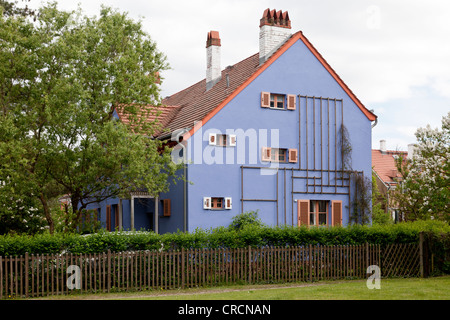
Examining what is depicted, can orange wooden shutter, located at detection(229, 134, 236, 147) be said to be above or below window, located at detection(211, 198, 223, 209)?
above

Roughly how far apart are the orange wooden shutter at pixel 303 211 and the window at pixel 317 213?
448 mm

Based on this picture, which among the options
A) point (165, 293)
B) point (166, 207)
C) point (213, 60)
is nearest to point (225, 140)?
point (166, 207)

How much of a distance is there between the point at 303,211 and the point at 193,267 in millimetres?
10678

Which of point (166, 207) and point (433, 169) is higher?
point (433, 169)

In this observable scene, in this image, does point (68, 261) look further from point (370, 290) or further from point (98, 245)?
point (370, 290)

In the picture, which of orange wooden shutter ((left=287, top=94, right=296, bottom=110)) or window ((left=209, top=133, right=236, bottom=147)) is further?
Result: orange wooden shutter ((left=287, top=94, right=296, bottom=110))

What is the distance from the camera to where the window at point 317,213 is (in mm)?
29297

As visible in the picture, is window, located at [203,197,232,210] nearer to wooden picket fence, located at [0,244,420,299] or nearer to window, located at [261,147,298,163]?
window, located at [261,147,298,163]

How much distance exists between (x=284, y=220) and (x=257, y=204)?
5.11ft

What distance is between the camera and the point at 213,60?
1291 inches

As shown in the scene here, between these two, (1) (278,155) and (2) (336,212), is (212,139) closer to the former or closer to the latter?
(1) (278,155)

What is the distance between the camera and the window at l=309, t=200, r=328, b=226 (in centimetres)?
2930

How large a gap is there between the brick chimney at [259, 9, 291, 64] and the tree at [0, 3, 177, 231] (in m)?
6.89

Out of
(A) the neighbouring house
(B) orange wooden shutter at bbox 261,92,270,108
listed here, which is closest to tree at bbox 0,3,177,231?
(B) orange wooden shutter at bbox 261,92,270,108
